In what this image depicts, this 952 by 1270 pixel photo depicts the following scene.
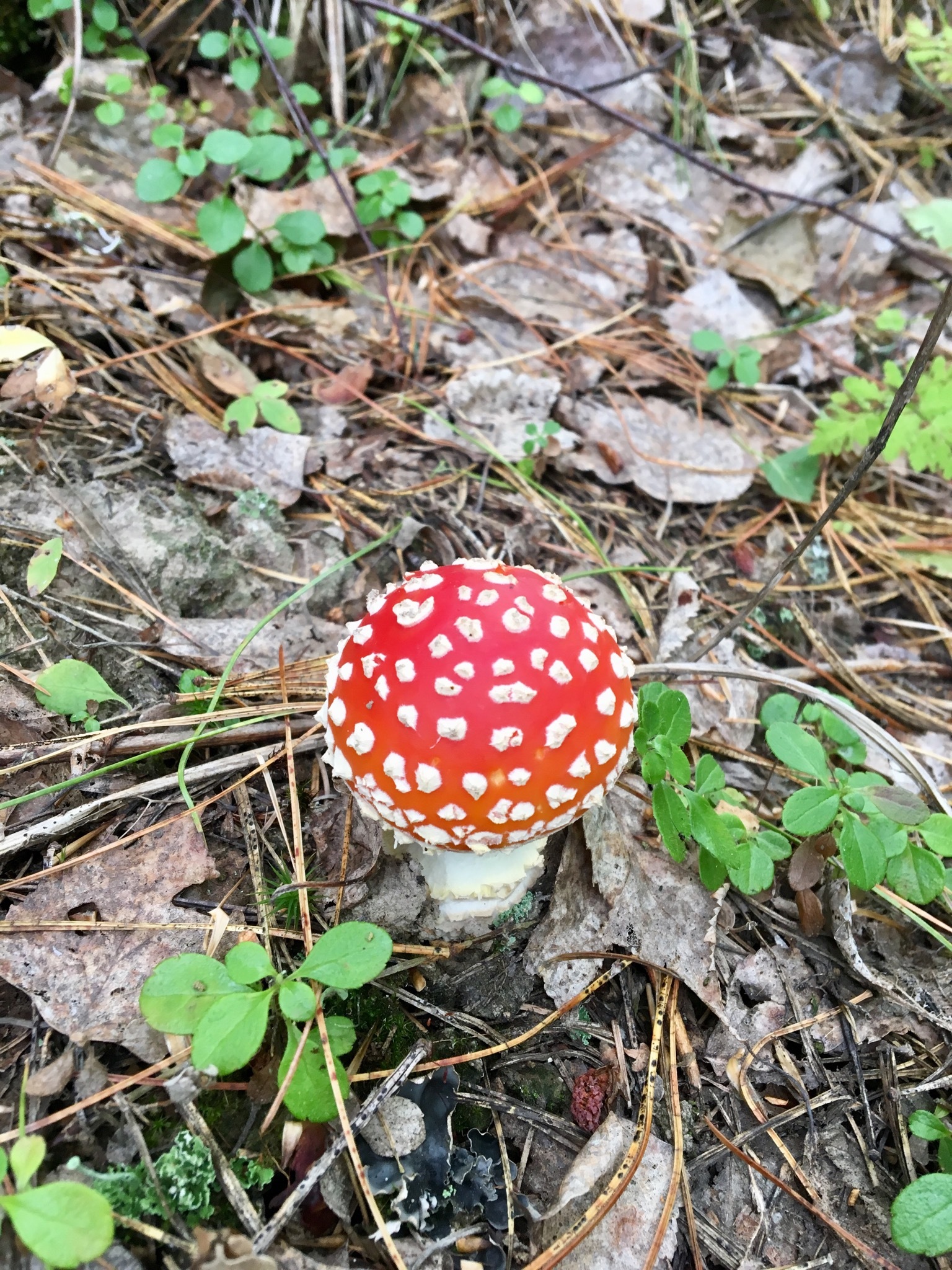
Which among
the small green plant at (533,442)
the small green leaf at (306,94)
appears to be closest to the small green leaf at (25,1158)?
the small green plant at (533,442)

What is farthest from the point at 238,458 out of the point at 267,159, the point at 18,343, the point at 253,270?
the point at 267,159

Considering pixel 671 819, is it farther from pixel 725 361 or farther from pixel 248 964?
pixel 725 361

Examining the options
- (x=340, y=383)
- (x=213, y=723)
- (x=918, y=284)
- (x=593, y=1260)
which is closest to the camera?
(x=593, y=1260)

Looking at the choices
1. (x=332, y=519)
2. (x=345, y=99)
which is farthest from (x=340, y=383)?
(x=345, y=99)

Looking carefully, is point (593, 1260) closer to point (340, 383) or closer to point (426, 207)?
point (340, 383)

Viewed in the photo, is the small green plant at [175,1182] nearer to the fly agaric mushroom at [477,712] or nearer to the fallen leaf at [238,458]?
the fly agaric mushroom at [477,712]

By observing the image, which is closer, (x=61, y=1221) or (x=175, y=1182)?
(x=61, y=1221)

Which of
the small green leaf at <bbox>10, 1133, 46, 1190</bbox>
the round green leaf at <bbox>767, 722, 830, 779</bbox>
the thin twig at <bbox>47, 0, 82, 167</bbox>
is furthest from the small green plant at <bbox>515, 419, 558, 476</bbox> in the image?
the small green leaf at <bbox>10, 1133, 46, 1190</bbox>
